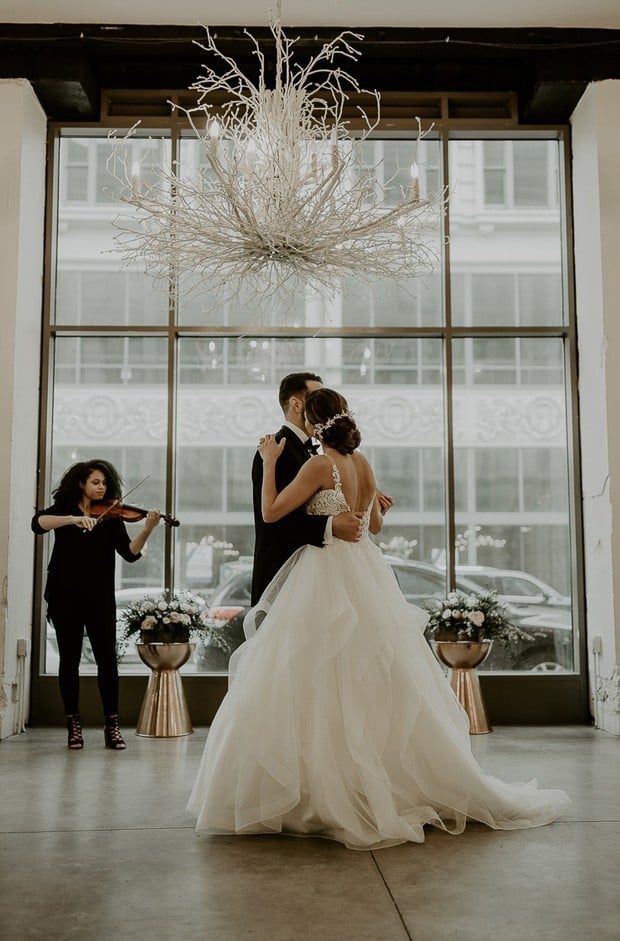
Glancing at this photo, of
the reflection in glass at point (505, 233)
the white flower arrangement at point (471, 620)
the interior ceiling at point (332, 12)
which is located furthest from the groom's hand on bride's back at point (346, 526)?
the interior ceiling at point (332, 12)

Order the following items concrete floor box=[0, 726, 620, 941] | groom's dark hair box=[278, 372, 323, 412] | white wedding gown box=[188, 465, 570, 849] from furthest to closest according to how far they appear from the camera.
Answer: groom's dark hair box=[278, 372, 323, 412] → white wedding gown box=[188, 465, 570, 849] → concrete floor box=[0, 726, 620, 941]

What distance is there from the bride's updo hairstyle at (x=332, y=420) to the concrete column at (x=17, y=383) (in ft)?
9.15

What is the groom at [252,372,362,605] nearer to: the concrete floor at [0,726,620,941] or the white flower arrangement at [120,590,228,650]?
the concrete floor at [0,726,620,941]

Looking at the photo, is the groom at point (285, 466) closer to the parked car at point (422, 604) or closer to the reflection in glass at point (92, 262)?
the parked car at point (422, 604)

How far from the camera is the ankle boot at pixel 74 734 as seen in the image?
203 inches

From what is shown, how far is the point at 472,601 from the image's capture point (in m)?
5.86

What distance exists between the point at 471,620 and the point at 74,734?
8.18 ft

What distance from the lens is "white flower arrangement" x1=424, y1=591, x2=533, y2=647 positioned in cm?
574

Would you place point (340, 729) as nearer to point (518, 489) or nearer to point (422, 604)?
point (422, 604)

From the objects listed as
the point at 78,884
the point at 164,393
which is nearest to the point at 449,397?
the point at 164,393

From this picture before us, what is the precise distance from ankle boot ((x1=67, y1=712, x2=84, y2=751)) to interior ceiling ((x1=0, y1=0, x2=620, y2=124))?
13.5 feet

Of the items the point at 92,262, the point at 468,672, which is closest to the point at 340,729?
the point at 468,672

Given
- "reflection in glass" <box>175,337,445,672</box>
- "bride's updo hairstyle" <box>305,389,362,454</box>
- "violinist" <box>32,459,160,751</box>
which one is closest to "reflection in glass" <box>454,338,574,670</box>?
"reflection in glass" <box>175,337,445,672</box>

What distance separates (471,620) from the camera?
5.72m
